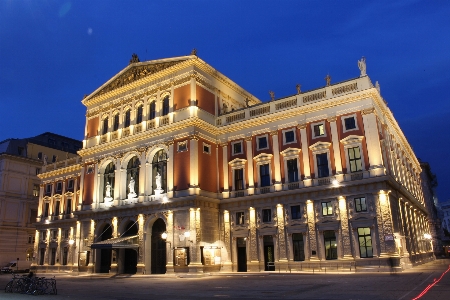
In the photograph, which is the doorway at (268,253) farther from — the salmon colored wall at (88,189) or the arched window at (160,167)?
the salmon colored wall at (88,189)

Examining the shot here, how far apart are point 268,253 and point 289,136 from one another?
10841 millimetres

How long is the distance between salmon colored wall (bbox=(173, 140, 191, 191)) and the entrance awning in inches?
268

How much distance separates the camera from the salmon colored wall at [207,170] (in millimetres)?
37828

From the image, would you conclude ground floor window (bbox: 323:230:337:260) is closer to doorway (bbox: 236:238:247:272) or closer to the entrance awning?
doorway (bbox: 236:238:247:272)

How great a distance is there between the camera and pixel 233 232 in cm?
3722

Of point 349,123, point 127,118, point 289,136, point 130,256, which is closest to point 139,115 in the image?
point 127,118

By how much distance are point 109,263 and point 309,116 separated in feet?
86.7

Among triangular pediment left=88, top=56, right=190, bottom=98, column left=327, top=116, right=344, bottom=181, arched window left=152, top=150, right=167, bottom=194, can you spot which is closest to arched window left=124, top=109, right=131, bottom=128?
triangular pediment left=88, top=56, right=190, bottom=98

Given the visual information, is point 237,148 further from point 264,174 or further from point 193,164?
point 193,164

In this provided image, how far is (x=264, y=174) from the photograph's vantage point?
37312mm

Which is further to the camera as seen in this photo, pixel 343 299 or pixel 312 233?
pixel 312 233

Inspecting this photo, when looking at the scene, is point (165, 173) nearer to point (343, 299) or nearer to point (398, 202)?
point (398, 202)

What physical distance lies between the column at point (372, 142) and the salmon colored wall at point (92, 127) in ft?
101

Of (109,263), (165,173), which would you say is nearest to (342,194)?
(165,173)
